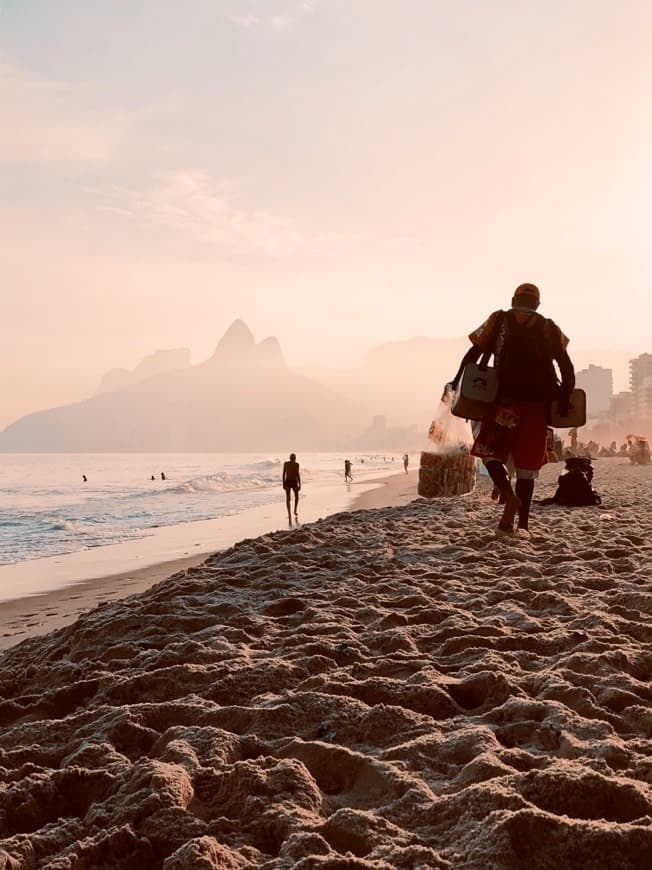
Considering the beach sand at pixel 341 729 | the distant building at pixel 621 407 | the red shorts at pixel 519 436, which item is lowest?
the beach sand at pixel 341 729

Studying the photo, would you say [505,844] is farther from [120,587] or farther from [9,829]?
[120,587]

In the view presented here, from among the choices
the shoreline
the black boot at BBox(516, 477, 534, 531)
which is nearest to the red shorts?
the black boot at BBox(516, 477, 534, 531)

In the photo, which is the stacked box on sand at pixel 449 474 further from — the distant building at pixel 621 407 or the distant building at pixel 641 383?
the distant building at pixel 621 407

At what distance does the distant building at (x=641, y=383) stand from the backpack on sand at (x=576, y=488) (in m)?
142

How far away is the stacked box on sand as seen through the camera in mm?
14969

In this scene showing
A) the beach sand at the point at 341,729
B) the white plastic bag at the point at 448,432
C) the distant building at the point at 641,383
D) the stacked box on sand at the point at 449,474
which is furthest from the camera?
the distant building at the point at 641,383

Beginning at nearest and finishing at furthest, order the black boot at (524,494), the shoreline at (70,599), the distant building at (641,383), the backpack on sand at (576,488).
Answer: the shoreline at (70,599)
the black boot at (524,494)
the backpack on sand at (576,488)
the distant building at (641,383)

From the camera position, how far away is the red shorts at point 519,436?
21.1 ft

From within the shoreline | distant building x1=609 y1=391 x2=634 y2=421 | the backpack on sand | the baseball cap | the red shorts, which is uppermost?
distant building x1=609 y1=391 x2=634 y2=421

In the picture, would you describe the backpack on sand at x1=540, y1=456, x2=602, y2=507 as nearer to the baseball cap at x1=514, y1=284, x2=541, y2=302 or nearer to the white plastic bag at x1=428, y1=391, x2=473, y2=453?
the white plastic bag at x1=428, y1=391, x2=473, y2=453

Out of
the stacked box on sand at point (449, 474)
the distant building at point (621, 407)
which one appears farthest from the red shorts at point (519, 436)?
the distant building at point (621, 407)

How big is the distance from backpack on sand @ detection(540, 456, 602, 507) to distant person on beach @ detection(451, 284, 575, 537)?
439cm

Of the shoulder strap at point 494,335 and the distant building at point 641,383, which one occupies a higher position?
the distant building at point 641,383

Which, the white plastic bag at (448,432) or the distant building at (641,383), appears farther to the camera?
the distant building at (641,383)
